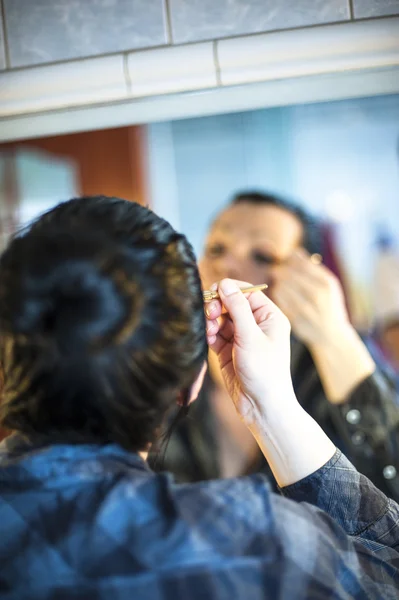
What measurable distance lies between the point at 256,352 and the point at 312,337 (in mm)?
436

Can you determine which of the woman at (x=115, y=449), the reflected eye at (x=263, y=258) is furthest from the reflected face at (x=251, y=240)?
the woman at (x=115, y=449)

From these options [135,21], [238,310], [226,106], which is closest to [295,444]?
[238,310]

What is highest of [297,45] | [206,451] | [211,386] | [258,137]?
[297,45]

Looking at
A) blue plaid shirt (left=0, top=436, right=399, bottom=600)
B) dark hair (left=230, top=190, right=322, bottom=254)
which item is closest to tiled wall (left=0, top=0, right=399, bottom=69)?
Result: dark hair (left=230, top=190, right=322, bottom=254)

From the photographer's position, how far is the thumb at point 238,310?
0.58 metres

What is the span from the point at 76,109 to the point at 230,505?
764 millimetres

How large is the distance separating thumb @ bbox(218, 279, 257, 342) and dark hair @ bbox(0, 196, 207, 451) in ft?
0.34

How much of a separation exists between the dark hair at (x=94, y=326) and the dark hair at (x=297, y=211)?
Result: 1.75ft

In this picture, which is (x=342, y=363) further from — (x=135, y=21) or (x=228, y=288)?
(x=135, y=21)

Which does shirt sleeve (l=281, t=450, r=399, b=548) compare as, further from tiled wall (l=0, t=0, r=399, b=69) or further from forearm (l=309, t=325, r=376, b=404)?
tiled wall (l=0, t=0, r=399, b=69)

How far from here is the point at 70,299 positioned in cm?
42

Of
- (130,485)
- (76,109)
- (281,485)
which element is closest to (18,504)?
(130,485)

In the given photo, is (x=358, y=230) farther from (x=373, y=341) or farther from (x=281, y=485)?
(x=281, y=485)

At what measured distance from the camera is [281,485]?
1.99 feet
